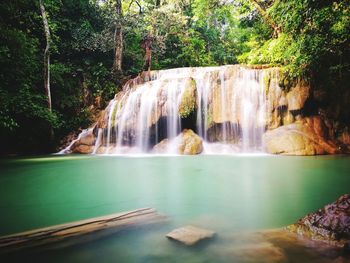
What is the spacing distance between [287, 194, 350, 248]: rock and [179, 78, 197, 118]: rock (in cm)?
1033

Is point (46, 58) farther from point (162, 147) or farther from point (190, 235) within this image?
point (190, 235)

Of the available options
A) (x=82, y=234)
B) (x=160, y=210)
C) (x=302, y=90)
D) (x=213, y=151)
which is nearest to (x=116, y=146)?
(x=213, y=151)

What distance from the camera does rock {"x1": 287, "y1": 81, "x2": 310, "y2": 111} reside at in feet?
41.2

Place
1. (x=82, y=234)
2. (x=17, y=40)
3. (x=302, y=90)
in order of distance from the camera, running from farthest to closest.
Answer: (x=302, y=90) < (x=17, y=40) < (x=82, y=234)

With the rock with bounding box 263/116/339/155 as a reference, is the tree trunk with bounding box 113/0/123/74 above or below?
above

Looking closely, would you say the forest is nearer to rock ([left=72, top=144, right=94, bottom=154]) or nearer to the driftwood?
rock ([left=72, top=144, right=94, bottom=154])

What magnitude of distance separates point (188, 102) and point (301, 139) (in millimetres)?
5052

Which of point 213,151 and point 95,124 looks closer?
point 213,151

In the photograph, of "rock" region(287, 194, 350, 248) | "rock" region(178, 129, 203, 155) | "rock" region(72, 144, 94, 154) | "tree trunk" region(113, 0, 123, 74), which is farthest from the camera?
"tree trunk" region(113, 0, 123, 74)

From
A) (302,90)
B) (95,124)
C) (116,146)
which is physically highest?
(302,90)

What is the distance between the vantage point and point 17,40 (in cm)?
923

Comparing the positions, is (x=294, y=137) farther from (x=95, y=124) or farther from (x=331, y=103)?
(x=95, y=124)

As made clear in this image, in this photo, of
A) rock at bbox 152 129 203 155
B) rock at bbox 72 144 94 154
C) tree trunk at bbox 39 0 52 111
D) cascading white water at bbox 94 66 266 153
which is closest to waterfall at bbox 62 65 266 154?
cascading white water at bbox 94 66 266 153

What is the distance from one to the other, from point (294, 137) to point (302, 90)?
8.62 feet
